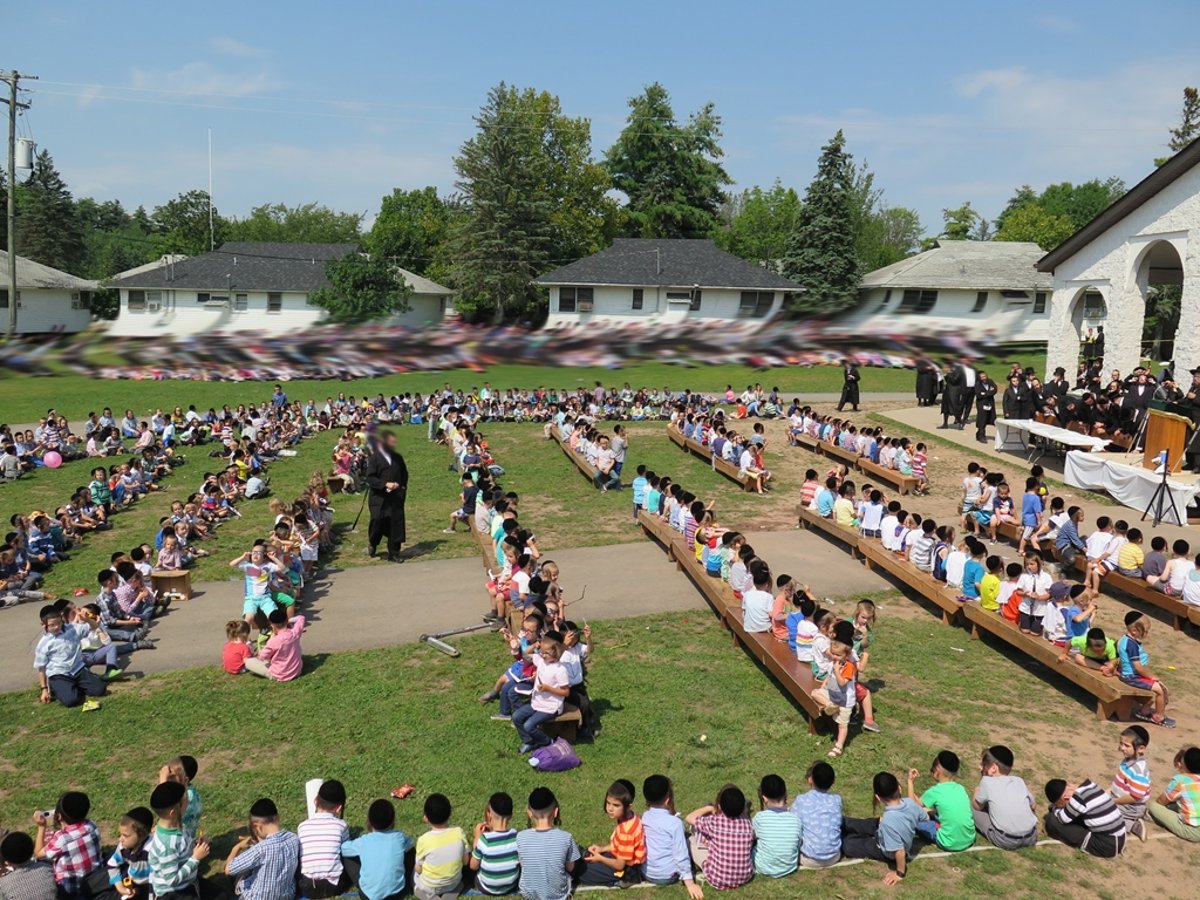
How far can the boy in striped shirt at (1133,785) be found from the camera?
23.7 feet

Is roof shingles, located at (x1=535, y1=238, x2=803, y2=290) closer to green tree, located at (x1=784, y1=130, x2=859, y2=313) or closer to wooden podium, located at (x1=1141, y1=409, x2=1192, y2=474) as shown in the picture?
green tree, located at (x1=784, y1=130, x2=859, y2=313)

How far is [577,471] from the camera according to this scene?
22359mm

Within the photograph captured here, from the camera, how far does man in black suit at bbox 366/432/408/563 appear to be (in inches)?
585

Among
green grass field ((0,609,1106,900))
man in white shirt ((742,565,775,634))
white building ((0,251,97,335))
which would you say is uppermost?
white building ((0,251,97,335))

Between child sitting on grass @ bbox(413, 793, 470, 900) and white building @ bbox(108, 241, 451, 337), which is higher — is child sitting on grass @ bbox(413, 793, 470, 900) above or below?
below

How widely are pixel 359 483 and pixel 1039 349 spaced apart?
19414 mm

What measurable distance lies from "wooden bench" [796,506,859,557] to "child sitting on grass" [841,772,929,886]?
26.9 feet

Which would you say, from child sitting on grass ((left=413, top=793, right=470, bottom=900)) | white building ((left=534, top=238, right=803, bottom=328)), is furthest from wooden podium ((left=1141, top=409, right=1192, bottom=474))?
child sitting on grass ((left=413, top=793, right=470, bottom=900))

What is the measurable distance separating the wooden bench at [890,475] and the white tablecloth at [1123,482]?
3.22m

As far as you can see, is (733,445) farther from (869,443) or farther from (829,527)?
(829,527)

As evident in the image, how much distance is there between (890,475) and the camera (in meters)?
19.8

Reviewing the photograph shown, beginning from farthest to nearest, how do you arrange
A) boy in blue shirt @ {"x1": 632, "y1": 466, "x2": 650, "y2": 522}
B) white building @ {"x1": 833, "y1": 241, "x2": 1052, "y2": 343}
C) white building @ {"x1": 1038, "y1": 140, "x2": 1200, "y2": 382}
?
1. white building @ {"x1": 1038, "y1": 140, "x2": 1200, "y2": 382}
2. boy in blue shirt @ {"x1": 632, "y1": 466, "x2": 650, "y2": 522}
3. white building @ {"x1": 833, "y1": 241, "x2": 1052, "y2": 343}

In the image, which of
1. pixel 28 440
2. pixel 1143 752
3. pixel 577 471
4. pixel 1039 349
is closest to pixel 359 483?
pixel 577 471

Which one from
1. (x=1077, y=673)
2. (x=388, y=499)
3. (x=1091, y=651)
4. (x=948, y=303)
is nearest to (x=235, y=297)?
(x=948, y=303)
